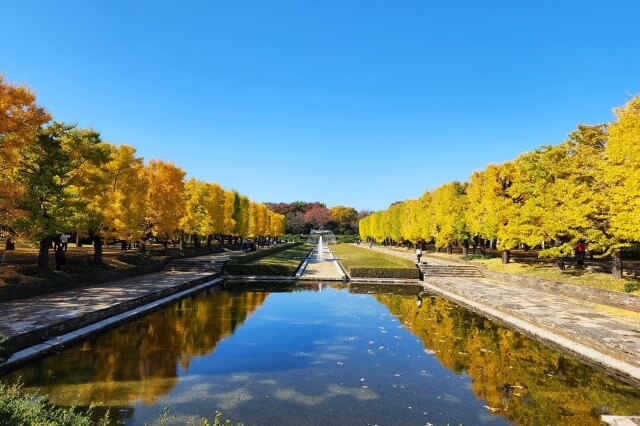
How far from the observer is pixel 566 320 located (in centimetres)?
1625

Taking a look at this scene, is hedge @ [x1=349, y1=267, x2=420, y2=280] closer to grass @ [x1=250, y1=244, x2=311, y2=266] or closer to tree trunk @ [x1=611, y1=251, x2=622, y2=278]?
grass @ [x1=250, y1=244, x2=311, y2=266]

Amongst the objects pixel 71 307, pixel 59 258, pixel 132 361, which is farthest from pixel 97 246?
pixel 132 361

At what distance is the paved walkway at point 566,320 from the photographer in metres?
12.1

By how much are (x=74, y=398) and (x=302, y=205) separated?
16425cm

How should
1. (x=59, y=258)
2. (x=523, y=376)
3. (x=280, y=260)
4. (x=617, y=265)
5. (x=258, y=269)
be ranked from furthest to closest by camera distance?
(x=280, y=260), (x=258, y=269), (x=59, y=258), (x=617, y=265), (x=523, y=376)

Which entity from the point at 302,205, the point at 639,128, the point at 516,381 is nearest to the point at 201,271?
the point at 516,381

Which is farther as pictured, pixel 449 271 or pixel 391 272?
pixel 449 271

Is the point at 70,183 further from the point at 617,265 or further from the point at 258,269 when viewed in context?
the point at 617,265

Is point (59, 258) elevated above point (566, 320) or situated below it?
above

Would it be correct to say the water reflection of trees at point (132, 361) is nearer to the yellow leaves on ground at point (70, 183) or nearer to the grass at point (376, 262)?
the yellow leaves on ground at point (70, 183)

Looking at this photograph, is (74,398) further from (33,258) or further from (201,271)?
(201,271)

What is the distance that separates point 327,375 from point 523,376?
17.9 feet

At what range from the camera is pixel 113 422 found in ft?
26.3

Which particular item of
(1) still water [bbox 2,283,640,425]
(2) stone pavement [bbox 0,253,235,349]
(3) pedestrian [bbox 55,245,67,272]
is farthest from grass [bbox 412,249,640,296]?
(3) pedestrian [bbox 55,245,67,272]
